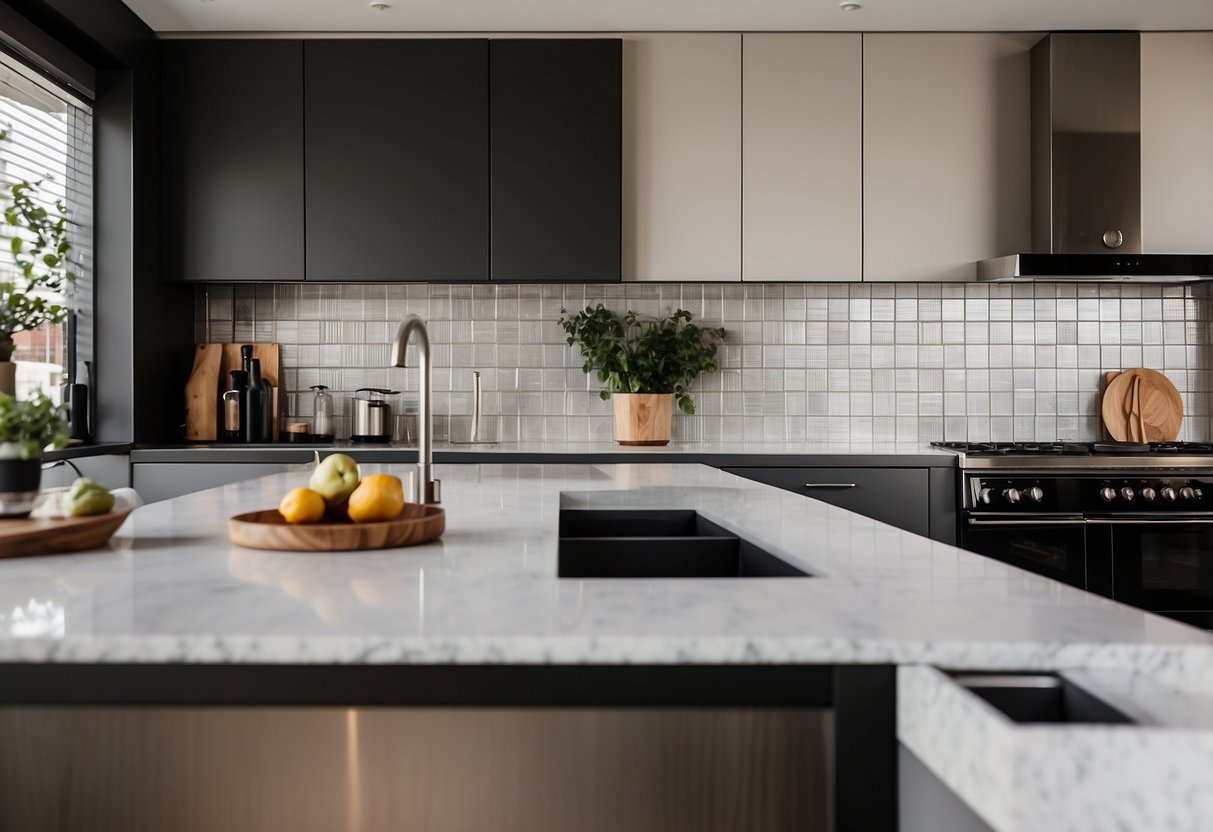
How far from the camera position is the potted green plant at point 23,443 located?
4.30 ft

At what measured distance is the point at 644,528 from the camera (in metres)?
1.95

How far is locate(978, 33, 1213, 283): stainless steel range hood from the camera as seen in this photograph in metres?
3.58

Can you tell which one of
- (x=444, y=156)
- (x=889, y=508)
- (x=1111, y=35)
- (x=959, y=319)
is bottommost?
(x=889, y=508)

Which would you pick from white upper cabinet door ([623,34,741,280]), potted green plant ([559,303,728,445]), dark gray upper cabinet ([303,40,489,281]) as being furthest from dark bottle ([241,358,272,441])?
white upper cabinet door ([623,34,741,280])

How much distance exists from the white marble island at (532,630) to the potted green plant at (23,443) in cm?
18

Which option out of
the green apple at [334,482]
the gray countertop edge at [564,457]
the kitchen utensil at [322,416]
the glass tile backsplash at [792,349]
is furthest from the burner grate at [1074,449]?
the green apple at [334,482]

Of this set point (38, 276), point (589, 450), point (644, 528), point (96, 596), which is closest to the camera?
point (96, 596)

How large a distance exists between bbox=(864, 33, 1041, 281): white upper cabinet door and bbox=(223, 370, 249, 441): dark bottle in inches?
99.1

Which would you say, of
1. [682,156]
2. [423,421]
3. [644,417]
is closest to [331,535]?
[423,421]

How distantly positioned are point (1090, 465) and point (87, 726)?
3.21 metres

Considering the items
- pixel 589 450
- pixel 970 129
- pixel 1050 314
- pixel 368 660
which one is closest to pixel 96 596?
pixel 368 660

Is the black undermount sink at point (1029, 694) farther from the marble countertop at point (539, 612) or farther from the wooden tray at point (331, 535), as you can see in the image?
the wooden tray at point (331, 535)

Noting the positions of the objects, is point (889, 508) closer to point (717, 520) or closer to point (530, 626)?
point (717, 520)

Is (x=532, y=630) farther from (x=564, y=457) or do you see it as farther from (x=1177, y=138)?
(x=1177, y=138)
